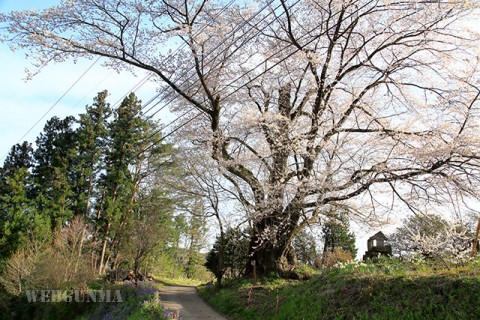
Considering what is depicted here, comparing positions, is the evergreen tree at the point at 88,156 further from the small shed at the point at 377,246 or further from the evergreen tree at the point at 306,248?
the small shed at the point at 377,246

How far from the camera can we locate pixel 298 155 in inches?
413

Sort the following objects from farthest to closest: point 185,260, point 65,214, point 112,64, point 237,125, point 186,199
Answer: point 185,260 → point 65,214 → point 186,199 → point 237,125 → point 112,64

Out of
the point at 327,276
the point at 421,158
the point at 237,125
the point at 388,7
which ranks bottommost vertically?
the point at 327,276

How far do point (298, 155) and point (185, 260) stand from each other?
101 feet

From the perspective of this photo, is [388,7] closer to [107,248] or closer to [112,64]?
[112,64]

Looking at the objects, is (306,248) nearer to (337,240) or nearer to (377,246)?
(377,246)

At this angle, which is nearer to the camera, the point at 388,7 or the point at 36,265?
the point at 388,7

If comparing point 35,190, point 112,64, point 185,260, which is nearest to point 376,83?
point 112,64

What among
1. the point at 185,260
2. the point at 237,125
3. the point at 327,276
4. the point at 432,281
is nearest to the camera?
the point at 432,281

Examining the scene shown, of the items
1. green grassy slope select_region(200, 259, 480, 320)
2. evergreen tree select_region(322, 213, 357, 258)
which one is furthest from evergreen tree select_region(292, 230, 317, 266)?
green grassy slope select_region(200, 259, 480, 320)

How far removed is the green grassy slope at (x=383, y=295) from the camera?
195 inches

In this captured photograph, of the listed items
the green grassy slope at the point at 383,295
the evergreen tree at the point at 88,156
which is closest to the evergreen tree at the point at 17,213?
the evergreen tree at the point at 88,156

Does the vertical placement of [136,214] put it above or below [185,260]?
above

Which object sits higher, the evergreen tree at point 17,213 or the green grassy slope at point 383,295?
the evergreen tree at point 17,213
